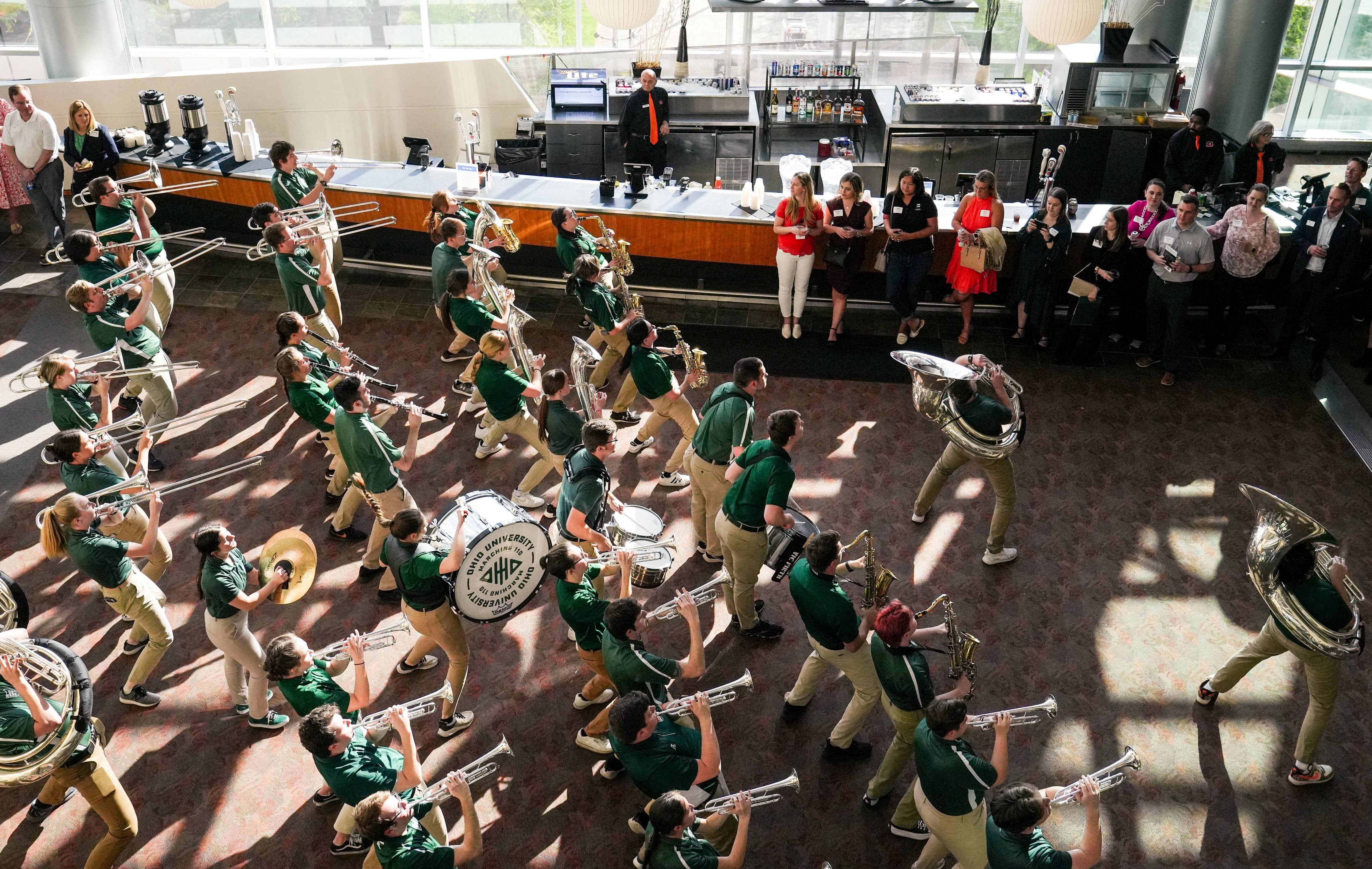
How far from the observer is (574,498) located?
5828 mm

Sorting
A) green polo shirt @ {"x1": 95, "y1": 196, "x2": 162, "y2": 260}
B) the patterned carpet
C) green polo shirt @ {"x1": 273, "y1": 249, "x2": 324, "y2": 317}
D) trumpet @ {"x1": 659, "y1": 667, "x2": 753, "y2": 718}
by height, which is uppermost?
green polo shirt @ {"x1": 95, "y1": 196, "x2": 162, "y2": 260}

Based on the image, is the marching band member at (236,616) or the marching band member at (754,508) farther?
the marching band member at (754,508)

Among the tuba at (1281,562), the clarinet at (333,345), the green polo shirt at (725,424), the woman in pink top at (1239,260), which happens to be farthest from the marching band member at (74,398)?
the woman in pink top at (1239,260)

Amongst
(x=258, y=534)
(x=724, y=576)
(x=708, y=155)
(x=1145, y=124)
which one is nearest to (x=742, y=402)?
(x=724, y=576)

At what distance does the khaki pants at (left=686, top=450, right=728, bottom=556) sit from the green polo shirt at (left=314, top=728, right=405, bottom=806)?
227cm

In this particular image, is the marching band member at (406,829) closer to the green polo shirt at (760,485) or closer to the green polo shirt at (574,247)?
the green polo shirt at (760,485)

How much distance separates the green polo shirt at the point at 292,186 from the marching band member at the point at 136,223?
925 millimetres

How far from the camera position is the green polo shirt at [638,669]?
4.80 meters

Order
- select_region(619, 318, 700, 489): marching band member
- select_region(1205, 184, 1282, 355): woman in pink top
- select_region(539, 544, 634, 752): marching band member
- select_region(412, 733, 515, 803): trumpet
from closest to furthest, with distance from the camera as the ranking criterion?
1. select_region(412, 733, 515, 803): trumpet
2. select_region(539, 544, 634, 752): marching band member
3. select_region(619, 318, 700, 489): marching band member
4. select_region(1205, 184, 1282, 355): woman in pink top

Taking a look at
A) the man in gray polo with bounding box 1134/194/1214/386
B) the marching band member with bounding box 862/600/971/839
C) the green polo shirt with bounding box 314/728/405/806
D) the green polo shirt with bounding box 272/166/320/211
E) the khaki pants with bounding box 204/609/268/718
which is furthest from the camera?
the green polo shirt with bounding box 272/166/320/211

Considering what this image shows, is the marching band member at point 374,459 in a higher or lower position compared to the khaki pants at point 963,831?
higher

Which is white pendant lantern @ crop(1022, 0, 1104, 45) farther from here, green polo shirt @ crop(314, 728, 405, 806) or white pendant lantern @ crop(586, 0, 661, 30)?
green polo shirt @ crop(314, 728, 405, 806)

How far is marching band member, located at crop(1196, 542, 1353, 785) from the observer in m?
5.15

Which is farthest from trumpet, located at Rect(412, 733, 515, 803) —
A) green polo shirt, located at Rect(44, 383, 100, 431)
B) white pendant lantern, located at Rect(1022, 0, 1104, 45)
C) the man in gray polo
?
white pendant lantern, located at Rect(1022, 0, 1104, 45)
